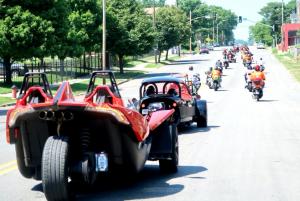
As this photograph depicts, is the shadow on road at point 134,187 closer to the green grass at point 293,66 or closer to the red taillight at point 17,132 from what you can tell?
the red taillight at point 17,132

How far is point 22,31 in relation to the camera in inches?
1692

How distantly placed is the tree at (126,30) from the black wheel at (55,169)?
56.4m

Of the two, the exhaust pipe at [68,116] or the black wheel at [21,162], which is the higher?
the exhaust pipe at [68,116]

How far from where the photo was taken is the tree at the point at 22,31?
4294cm

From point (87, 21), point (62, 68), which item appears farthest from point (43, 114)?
point (87, 21)

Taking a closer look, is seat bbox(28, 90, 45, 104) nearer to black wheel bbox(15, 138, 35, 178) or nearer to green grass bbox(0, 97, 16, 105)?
black wheel bbox(15, 138, 35, 178)

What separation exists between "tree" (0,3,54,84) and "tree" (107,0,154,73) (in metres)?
20.2

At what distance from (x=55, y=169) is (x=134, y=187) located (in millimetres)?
2149

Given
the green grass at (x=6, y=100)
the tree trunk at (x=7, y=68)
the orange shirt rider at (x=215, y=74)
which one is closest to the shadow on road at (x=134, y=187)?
the green grass at (x=6, y=100)

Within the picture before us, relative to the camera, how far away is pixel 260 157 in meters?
13.7

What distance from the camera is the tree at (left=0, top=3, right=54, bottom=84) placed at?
1690 inches

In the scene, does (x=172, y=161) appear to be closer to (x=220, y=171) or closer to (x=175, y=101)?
(x=220, y=171)

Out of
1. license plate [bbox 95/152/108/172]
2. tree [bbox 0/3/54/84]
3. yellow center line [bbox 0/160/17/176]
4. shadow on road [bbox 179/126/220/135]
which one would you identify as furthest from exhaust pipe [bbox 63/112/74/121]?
tree [bbox 0/3/54/84]

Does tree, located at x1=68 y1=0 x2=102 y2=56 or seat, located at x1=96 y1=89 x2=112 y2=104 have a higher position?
tree, located at x1=68 y1=0 x2=102 y2=56
